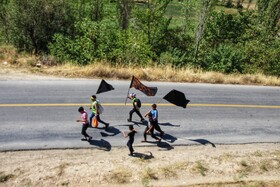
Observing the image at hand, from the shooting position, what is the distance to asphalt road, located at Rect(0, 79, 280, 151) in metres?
11.9

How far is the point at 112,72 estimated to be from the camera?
18.6 meters

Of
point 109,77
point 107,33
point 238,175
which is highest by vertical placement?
point 107,33

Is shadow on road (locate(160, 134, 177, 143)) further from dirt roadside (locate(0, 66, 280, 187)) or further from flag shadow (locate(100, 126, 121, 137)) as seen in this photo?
flag shadow (locate(100, 126, 121, 137))

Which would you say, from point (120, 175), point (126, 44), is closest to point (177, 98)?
point (120, 175)

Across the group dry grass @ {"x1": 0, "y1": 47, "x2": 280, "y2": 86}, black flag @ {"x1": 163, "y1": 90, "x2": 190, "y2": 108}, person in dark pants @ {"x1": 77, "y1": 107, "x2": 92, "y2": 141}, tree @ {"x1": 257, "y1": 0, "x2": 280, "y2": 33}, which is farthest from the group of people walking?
tree @ {"x1": 257, "y1": 0, "x2": 280, "y2": 33}

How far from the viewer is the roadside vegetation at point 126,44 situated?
64.5ft

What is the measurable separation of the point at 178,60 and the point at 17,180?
1878cm

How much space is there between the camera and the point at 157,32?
31.2 meters

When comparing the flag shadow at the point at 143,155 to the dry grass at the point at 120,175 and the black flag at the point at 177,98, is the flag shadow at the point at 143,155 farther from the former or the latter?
the black flag at the point at 177,98

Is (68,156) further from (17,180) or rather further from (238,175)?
(238,175)

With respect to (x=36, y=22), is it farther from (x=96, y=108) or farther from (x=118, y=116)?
(x=96, y=108)

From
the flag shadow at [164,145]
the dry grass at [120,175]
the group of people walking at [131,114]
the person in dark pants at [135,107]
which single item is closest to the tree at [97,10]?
the person in dark pants at [135,107]

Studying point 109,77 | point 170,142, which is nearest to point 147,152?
point 170,142

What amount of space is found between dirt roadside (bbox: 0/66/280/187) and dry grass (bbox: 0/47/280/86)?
7.50 m
